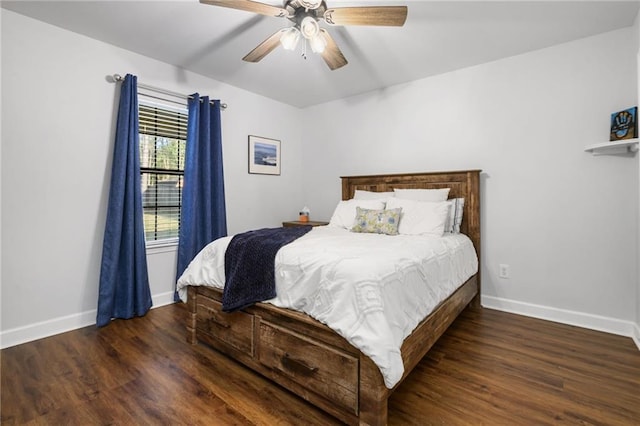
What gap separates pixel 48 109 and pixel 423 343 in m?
3.31

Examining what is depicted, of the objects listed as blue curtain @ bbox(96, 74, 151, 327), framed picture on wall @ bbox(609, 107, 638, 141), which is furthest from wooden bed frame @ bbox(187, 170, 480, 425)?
framed picture on wall @ bbox(609, 107, 638, 141)

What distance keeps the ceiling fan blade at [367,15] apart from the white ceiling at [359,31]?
314 millimetres

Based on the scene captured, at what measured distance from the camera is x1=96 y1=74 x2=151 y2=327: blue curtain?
107 inches

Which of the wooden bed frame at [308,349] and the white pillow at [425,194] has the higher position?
the white pillow at [425,194]

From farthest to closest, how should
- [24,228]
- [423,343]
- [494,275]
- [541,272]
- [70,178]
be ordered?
[494,275] → [541,272] → [70,178] → [24,228] → [423,343]

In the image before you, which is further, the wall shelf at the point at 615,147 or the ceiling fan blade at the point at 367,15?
the wall shelf at the point at 615,147

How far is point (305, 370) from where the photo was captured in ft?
5.30

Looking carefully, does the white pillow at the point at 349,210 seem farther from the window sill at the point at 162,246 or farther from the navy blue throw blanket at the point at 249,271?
the window sill at the point at 162,246

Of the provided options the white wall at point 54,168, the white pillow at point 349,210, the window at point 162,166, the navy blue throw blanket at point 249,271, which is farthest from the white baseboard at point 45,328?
the white pillow at point 349,210

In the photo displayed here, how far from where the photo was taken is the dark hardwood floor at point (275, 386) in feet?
5.08

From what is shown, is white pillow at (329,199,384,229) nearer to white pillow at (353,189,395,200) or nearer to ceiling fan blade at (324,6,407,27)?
white pillow at (353,189,395,200)

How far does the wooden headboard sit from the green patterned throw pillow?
73 centimetres

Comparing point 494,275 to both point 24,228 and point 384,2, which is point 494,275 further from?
point 24,228

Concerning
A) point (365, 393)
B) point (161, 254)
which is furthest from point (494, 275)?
point (161, 254)
